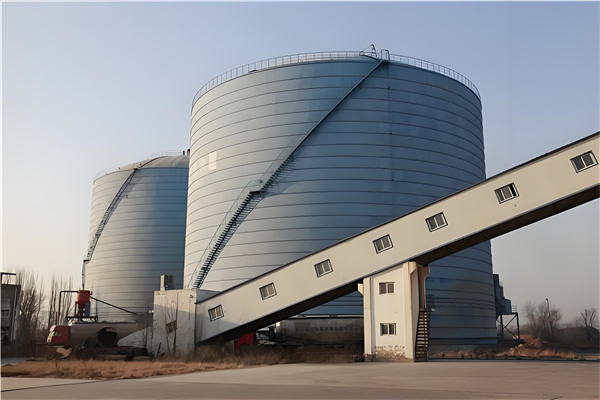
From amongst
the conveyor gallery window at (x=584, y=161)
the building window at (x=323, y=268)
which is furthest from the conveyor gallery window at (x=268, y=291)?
the conveyor gallery window at (x=584, y=161)

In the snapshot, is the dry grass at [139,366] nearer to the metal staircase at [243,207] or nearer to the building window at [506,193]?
the metal staircase at [243,207]

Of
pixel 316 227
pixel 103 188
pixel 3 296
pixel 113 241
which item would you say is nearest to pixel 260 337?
pixel 316 227

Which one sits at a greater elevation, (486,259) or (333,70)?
(333,70)

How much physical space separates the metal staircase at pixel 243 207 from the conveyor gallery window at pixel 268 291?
7.24 metres

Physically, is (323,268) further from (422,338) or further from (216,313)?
(216,313)

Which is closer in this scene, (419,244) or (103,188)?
(419,244)

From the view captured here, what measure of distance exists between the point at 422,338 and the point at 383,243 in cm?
436

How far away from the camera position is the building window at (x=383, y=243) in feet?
84.0

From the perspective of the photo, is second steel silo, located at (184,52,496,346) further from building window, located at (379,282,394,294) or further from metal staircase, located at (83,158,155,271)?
metal staircase, located at (83,158,155,271)

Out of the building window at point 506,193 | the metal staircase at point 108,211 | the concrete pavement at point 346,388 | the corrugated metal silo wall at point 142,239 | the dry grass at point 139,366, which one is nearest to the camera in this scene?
the concrete pavement at point 346,388

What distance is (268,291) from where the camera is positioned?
28250 millimetres

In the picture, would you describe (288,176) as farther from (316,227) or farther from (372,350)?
(372,350)

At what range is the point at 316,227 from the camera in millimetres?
33000

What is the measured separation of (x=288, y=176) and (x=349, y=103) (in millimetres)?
5731
